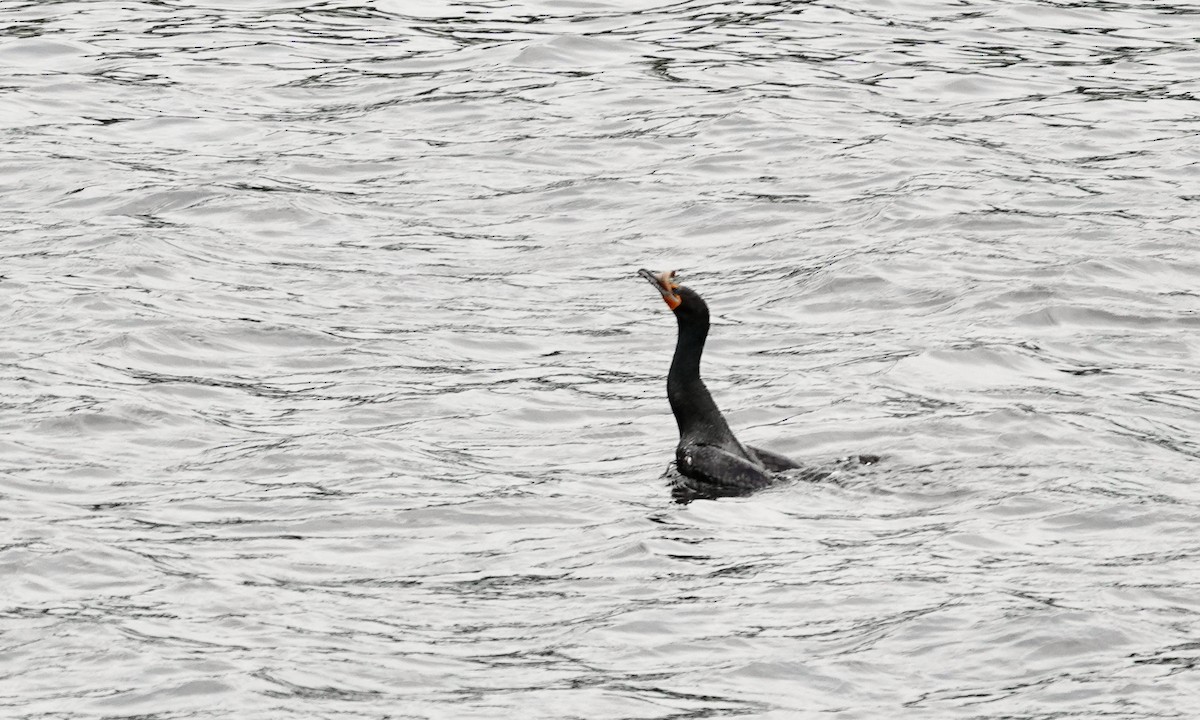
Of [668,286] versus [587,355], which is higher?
[668,286]

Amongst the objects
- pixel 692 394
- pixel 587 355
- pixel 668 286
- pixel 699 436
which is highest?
pixel 668 286

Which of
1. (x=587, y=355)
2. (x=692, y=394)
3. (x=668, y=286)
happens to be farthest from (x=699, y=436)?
(x=587, y=355)

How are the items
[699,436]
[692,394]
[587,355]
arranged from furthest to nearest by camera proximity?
1. [587,355]
2. [692,394]
3. [699,436]

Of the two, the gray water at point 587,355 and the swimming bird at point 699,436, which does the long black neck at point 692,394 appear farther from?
the gray water at point 587,355

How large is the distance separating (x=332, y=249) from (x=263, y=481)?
6.35 m

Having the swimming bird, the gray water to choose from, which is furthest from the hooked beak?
the gray water

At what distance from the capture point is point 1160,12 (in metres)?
28.2

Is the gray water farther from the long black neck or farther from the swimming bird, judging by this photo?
the long black neck

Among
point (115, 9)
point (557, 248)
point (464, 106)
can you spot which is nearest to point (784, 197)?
point (557, 248)

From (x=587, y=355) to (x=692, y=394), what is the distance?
3062mm

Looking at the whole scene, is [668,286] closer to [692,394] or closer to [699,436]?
[692,394]

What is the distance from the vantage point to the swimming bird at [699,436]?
14.1m

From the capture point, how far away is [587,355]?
17.5 metres

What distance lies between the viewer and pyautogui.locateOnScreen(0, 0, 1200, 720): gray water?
1120 cm
